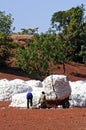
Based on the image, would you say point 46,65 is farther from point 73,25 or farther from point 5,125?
point 5,125

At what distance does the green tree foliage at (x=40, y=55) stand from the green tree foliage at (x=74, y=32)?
46.7ft

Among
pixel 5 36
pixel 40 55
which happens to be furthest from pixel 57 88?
pixel 5 36

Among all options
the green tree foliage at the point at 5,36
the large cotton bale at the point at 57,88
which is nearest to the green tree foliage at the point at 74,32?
the green tree foliage at the point at 5,36

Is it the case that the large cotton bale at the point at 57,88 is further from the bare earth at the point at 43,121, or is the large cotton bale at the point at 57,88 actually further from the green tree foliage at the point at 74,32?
the green tree foliage at the point at 74,32

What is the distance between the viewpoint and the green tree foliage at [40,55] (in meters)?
59.0

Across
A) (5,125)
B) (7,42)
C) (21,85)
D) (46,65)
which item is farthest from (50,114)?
(7,42)

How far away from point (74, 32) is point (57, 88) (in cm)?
4748

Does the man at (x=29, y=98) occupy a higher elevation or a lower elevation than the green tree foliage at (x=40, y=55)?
lower

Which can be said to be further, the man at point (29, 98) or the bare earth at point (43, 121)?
the man at point (29, 98)

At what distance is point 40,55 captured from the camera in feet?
197

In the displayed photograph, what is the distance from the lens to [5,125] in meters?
20.2

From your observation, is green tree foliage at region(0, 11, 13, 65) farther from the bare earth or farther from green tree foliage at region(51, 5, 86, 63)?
the bare earth

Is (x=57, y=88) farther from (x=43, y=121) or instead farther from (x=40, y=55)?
(x=40, y=55)

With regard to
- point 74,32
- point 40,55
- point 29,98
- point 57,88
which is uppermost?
point 74,32
